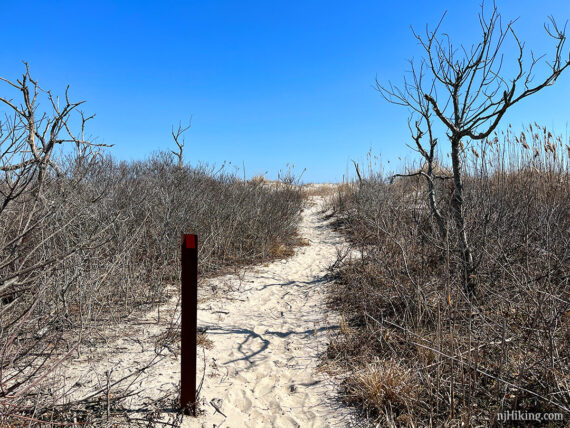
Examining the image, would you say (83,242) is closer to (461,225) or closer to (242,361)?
(242,361)

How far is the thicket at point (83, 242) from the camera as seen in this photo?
2.05m

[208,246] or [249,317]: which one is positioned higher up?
[208,246]

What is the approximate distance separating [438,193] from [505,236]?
2901 mm

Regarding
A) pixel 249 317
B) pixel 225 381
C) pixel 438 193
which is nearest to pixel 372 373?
pixel 225 381

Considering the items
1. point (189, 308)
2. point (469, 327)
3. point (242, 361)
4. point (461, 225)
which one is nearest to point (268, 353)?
point (242, 361)

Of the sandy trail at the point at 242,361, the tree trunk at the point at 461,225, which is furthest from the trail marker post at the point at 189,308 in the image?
the tree trunk at the point at 461,225

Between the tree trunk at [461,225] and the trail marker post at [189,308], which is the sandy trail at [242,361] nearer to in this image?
the trail marker post at [189,308]

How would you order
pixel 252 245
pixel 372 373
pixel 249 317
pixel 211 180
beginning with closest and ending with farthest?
pixel 372 373 < pixel 249 317 < pixel 252 245 < pixel 211 180

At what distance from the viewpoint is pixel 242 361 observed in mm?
3197

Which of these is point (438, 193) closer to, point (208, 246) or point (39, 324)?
point (208, 246)

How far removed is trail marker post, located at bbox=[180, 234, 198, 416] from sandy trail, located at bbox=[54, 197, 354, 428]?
0.35 metres

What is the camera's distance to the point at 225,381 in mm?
2809

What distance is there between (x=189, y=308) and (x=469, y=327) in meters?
1.65

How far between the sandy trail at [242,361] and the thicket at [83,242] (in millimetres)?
322
